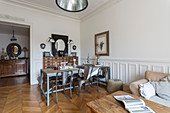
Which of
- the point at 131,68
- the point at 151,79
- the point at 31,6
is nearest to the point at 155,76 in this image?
the point at 151,79

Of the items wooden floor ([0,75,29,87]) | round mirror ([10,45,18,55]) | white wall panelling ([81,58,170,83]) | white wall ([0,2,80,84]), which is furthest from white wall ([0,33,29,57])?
white wall panelling ([81,58,170,83])

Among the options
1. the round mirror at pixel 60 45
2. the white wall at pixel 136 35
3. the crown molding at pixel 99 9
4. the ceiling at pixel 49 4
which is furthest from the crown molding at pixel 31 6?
the white wall at pixel 136 35

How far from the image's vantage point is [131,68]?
284 cm

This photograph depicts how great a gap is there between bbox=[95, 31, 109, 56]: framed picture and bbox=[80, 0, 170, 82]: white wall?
18 centimetres

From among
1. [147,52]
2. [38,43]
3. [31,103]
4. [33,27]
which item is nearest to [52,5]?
[33,27]

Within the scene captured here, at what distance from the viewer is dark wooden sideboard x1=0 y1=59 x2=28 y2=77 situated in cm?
509

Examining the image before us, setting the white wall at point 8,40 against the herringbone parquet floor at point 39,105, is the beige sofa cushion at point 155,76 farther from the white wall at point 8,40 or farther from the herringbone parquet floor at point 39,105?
the white wall at point 8,40

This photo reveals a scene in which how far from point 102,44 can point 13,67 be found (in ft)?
17.5

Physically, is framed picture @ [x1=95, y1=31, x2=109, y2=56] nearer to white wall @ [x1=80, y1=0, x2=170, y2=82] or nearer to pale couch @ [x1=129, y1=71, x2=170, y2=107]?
white wall @ [x1=80, y1=0, x2=170, y2=82]

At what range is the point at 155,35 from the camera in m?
2.32

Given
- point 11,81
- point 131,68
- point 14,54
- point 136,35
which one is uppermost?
point 136,35

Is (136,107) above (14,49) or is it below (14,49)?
below

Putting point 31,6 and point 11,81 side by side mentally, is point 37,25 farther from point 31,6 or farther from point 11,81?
point 11,81

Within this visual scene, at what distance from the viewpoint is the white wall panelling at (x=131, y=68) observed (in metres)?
2.27
